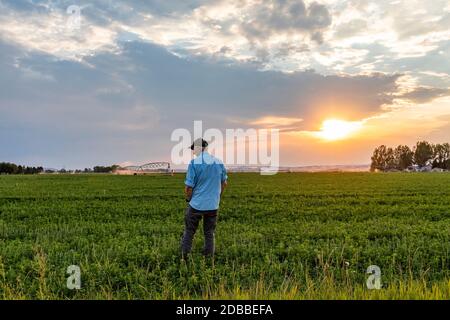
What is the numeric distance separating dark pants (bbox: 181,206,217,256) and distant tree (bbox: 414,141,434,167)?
190264mm

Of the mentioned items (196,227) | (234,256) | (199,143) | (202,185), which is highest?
(199,143)

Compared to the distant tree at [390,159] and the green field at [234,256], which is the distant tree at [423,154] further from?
the green field at [234,256]

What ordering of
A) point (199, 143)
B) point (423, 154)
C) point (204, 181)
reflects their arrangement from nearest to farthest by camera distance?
point (199, 143) → point (204, 181) → point (423, 154)

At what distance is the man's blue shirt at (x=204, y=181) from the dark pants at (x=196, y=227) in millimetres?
240

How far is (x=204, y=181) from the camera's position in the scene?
9.22m

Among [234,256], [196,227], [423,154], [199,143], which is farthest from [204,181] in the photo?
[423,154]

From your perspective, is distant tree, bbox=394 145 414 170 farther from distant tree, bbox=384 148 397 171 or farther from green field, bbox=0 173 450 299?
green field, bbox=0 173 450 299

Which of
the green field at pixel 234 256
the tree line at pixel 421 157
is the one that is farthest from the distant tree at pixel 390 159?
the green field at pixel 234 256

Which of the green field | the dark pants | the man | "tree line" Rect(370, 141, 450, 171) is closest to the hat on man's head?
the man

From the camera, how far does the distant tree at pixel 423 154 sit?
181750 mm

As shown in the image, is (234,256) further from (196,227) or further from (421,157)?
(421,157)

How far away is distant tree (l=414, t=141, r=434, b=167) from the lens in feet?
596

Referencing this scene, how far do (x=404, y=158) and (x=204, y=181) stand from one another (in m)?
196

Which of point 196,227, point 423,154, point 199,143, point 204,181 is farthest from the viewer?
point 423,154
